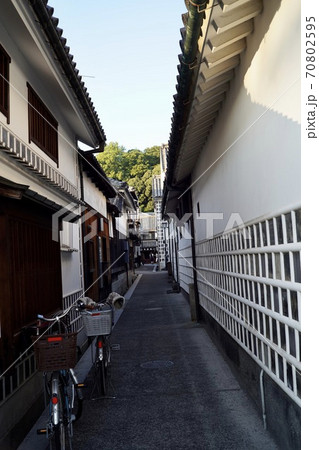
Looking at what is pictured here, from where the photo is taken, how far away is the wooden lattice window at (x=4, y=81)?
5.39 metres

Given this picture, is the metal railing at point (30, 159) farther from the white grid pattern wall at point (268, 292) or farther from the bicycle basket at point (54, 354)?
the white grid pattern wall at point (268, 292)

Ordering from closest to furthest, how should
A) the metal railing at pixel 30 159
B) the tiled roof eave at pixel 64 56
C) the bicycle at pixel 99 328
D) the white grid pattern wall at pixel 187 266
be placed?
the tiled roof eave at pixel 64 56
the metal railing at pixel 30 159
the bicycle at pixel 99 328
the white grid pattern wall at pixel 187 266

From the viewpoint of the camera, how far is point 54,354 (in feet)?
15.2

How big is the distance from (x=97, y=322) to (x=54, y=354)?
6.32 ft

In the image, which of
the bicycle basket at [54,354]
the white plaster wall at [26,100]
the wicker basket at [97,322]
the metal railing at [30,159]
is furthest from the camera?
the wicker basket at [97,322]

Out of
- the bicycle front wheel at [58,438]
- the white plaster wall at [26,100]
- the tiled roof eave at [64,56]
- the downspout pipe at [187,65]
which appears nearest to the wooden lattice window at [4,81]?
the white plaster wall at [26,100]

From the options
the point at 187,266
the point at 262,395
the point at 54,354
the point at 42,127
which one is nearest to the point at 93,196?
the point at 187,266

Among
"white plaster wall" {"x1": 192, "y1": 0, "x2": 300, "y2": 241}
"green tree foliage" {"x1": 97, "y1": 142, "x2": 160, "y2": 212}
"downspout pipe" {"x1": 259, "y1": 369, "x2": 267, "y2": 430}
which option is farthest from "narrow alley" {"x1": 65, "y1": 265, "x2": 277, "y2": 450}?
"green tree foliage" {"x1": 97, "y1": 142, "x2": 160, "y2": 212}

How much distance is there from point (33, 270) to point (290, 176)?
4180 mm

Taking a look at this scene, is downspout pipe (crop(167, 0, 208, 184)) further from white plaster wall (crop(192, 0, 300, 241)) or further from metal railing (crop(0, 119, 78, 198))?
metal railing (crop(0, 119, 78, 198))

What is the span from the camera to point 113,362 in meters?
8.30

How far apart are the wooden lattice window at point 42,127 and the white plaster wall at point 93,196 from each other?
122 inches

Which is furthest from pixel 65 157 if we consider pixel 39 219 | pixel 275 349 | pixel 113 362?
pixel 275 349
